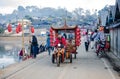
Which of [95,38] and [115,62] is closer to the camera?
[115,62]

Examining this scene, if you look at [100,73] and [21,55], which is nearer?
[100,73]

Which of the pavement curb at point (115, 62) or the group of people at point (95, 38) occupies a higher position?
the group of people at point (95, 38)

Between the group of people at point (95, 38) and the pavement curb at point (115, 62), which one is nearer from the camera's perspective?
the pavement curb at point (115, 62)

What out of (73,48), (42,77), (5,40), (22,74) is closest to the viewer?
(42,77)

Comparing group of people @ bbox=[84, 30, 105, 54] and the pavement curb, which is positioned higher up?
group of people @ bbox=[84, 30, 105, 54]

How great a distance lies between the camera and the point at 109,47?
40.5 meters

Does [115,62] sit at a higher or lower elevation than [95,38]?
lower

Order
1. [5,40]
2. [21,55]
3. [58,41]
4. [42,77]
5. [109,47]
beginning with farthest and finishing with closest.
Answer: [5,40] → [109,47] → [21,55] → [58,41] → [42,77]

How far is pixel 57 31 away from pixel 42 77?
1040cm

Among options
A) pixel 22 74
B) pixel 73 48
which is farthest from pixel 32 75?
pixel 73 48

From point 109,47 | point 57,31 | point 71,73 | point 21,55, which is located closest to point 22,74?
point 71,73

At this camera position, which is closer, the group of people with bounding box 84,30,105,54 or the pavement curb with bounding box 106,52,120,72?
the pavement curb with bounding box 106,52,120,72

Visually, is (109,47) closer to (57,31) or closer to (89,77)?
(57,31)

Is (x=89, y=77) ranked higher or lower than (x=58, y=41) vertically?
lower
